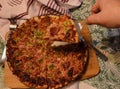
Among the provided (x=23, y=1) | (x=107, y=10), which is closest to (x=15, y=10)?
(x=23, y=1)

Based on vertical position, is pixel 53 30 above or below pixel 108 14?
below

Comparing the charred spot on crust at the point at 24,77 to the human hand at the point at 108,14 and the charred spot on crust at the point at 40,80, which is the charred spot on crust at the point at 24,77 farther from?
the human hand at the point at 108,14

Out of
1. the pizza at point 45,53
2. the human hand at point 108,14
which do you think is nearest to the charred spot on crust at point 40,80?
the pizza at point 45,53

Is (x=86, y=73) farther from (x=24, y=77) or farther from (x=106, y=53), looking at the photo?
(x=24, y=77)

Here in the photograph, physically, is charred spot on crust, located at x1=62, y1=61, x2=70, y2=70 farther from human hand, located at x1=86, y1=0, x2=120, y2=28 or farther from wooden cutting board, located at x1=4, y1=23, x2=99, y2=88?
human hand, located at x1=86, y1=0, x2=120, y2=28

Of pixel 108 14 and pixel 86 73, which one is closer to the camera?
pixel 108 14

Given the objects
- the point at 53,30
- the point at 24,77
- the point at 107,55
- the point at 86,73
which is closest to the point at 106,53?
the point at 107,55
